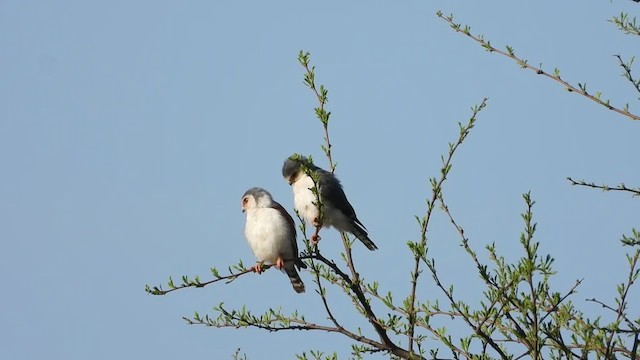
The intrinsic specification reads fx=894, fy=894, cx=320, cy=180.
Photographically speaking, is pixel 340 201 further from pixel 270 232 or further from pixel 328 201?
pixel 270 232

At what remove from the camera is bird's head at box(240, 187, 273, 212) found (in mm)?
8492

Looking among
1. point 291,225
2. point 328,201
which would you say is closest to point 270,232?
point 291,225

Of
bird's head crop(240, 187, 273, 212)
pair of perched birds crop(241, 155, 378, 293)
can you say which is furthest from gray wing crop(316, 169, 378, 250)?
bird's head crop(240, 187, 273, 212)

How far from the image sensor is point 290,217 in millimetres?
8594

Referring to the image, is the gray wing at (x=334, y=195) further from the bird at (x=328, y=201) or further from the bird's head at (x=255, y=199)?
the bird's head at (x=255, y=199)

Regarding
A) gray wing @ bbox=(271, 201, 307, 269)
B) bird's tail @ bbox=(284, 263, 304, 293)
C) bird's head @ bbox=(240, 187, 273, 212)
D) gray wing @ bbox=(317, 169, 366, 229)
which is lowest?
bird's tail @ bbox=(284, 263, 304, 293)

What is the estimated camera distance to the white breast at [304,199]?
8.36 meters

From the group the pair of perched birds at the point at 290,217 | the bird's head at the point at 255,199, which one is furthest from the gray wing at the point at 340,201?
the bird's head at the point at 255,199

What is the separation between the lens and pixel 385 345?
497cm

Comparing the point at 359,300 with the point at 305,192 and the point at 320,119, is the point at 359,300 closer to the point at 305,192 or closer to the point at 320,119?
the point at 320,119

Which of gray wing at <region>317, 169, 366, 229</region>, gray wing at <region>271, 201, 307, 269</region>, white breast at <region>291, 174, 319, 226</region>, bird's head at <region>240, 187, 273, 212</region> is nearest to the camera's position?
gray wing at <region>271, 201, 307, 269</region>

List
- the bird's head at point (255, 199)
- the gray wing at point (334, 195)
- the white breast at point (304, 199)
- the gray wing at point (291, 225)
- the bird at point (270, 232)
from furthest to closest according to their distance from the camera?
the gray wing at point (334, 195) < the bird's head at point (255, 199) < the white breast at point (304, 199) < the gray wing at point (291, 225) < the bird at point (270, 232)

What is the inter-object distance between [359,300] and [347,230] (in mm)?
4004

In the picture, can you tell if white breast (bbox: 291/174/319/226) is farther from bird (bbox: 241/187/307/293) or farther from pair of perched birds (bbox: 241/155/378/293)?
bird (bbox: 241/187/307/293)
